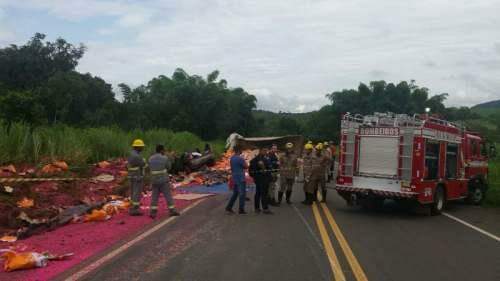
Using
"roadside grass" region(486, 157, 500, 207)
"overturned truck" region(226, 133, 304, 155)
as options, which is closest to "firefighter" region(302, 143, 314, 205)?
"roadside grass" region(486, 157, 500, 207)

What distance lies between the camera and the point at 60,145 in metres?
18.3

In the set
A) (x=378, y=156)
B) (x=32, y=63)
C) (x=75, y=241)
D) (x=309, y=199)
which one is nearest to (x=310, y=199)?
(x=309, y=199)

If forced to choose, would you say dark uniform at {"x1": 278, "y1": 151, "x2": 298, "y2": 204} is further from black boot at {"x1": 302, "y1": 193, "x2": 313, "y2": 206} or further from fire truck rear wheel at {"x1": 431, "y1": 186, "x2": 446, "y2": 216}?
fire truck rear wheel at {"x1": 431, "y1": 186, "x2": 446, "y2": 216}

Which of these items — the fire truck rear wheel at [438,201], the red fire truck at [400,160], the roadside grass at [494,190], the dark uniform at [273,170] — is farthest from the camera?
the roadside grass at [494,190]

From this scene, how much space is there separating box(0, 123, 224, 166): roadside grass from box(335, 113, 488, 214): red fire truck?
9.29m

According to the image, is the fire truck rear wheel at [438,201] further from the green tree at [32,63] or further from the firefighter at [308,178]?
the green tree at [32,63]

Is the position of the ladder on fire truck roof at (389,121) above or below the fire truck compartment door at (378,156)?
above

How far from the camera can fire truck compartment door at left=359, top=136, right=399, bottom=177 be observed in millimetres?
13719

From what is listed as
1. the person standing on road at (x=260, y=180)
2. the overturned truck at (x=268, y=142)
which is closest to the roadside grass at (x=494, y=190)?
the person standing on road at (x=260, y=180)

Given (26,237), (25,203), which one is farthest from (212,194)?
(26,237)

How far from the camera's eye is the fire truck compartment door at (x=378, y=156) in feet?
45.0

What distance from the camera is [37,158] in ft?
55.8

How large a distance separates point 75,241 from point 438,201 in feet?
31.5

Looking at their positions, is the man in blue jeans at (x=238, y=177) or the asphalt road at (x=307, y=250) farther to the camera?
the man in blue jeans at (x=238, y=177)
